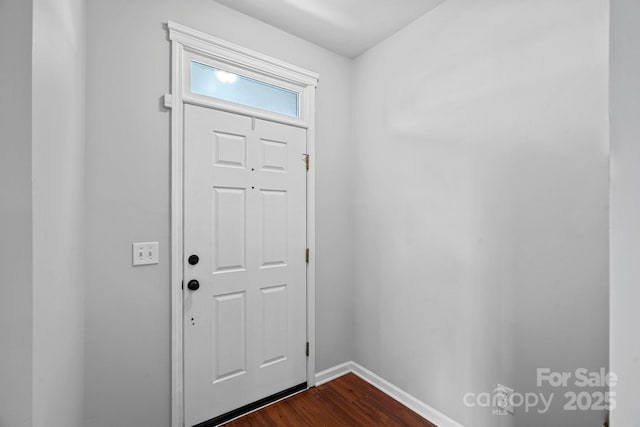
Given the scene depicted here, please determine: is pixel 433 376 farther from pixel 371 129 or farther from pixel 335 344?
pixel 371 129

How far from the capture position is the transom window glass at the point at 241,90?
5.88 feet

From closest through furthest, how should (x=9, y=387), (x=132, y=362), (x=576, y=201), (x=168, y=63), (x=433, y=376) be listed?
(x=9, y=387)
(x=576, y=201)
(x=132, y=362)
(x=168, y=63)
(x=433, y=376)

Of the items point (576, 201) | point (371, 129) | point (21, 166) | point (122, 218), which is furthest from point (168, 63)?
point (576, 201)

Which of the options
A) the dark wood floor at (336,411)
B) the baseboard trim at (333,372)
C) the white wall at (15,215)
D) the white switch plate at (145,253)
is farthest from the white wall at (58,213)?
the baseboard trim at (333,372)

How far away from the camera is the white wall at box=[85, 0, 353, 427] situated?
→ 57.3 inches

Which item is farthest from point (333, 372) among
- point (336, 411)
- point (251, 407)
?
point (251, 407)

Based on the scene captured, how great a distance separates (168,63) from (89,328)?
1.55 m

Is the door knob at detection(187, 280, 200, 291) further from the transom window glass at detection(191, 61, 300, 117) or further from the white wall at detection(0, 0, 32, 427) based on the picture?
the transom window glass at detection(191, 61, 300, 117)

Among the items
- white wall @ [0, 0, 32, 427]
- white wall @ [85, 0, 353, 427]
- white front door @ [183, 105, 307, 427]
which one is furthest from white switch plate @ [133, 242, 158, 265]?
white wall @ [0, 0, 32, 427]

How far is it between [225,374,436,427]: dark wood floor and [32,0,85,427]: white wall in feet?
3.46

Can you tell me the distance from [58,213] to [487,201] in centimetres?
198

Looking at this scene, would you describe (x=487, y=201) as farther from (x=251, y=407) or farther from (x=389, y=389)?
(x=251, y=407)

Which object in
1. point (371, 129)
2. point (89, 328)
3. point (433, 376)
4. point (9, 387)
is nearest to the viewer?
point (9, 387)

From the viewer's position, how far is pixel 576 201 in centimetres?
129
